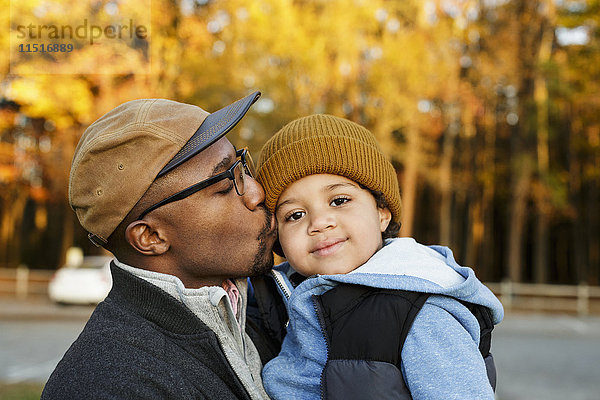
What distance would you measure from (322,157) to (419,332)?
0.75 m

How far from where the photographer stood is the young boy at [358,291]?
67.5 inches

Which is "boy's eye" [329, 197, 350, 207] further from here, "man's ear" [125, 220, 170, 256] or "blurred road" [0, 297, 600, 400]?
"blurred road" [0, 297, 600, 400]

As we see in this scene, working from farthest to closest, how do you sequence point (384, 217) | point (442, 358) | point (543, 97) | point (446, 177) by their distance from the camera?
1. point (446, 177)
2. point (543, 97)
3. point (384, 217)
4. point (442, 358)

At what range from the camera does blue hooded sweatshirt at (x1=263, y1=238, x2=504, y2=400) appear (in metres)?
1.67

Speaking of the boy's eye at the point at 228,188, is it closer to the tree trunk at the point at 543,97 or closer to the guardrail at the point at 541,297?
the guardrail at the point at 541,297

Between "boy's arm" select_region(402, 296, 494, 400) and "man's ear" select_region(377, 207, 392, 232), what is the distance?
2.03ft

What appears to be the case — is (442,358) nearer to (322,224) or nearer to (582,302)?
(322,224)

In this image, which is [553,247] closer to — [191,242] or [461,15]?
[461,15]

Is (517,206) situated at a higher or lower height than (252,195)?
lower

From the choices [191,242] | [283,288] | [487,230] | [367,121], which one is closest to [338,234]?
[283,288]

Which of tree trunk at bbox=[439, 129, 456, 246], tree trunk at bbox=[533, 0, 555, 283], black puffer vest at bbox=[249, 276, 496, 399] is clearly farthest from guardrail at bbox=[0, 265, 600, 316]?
black puffer vest at bbox=[249, 276, 496, 399]

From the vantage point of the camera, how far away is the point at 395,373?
67.9 inches

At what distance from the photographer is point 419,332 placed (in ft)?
5.70

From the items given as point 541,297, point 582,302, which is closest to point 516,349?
point 582,302
